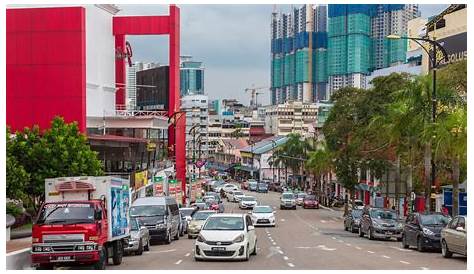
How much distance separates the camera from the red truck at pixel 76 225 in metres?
20.8

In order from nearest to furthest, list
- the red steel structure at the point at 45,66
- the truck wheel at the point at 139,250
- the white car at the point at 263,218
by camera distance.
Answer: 1. the truck wheel at the point at 139,250
2. the white car at the point at 263,218
3. the red steel structure at the point at 45,66

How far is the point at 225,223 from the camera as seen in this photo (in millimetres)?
25328

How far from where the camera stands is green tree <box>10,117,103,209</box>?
3784cm

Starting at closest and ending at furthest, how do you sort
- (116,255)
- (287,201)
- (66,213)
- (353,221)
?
1. (66,213)
2. (116,255)
3. (353,221)
4. (287,201)

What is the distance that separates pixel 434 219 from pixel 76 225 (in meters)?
15.9

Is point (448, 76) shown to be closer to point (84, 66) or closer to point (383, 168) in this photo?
point (383, 168)

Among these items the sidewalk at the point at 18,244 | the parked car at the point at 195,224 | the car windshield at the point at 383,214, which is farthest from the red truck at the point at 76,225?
the car windshield at the point at 383,214

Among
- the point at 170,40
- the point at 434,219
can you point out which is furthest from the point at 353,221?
the point at 170,40

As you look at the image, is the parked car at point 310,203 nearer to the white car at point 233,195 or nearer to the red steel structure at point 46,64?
the white car at point 233,195

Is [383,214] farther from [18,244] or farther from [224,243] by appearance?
[18,244]

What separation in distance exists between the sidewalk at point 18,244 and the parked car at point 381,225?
58.3ft

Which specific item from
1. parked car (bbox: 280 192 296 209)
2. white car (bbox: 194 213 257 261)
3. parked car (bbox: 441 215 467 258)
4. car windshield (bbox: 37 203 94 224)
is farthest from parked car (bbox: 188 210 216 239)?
parked car (bbox: 280 192 296 209)

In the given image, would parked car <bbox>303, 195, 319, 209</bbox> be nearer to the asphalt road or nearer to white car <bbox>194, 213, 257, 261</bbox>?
the asphalt road
